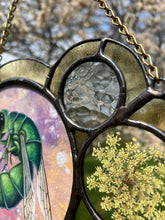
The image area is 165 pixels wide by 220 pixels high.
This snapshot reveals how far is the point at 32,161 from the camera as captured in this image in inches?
24.3

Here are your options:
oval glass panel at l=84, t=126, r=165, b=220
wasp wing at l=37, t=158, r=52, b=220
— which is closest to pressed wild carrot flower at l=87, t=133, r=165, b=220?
oval glass panel at l=84, t=126, r=165, b=220

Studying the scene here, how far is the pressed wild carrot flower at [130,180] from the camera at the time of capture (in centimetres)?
44

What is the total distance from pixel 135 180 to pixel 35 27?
1158 millimetres

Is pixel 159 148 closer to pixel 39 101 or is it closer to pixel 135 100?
pixel 135 100

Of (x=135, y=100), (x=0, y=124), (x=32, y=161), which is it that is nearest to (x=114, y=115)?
(x=135, y=100)

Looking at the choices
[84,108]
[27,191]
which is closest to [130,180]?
[84,108]

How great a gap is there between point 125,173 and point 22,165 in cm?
29

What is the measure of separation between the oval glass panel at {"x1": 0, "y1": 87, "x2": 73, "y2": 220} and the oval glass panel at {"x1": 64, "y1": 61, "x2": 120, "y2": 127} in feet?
0.18

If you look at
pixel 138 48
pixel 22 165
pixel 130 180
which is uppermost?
pixel 138 48

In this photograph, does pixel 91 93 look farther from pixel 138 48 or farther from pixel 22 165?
pixel 22 165

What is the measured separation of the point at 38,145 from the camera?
2.01 feet

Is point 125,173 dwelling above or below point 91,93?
below

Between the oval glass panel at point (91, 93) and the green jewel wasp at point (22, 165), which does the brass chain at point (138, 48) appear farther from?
the green jewel wasp at point (22, 165)

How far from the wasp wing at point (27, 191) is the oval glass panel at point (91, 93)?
182mm
